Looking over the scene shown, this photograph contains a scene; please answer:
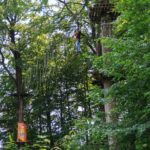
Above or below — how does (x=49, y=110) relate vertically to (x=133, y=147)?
above

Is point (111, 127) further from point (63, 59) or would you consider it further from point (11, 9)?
point (63, 59)

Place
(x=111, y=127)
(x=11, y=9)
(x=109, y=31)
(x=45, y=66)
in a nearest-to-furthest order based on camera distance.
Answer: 1. (x=111, y=127)
2. (x=109, y=31)
3. (x=11, y=9)
4. (x=45, y=66)

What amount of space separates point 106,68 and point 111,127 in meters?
0.87

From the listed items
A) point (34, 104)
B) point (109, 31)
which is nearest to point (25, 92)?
point (34, 104)

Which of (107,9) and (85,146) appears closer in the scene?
(85,146)

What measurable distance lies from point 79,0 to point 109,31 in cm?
763

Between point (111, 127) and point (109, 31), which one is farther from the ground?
point (109, 31)

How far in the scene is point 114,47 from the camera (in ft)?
17.3

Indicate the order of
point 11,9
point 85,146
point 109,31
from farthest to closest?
1. point 11,9
2. point 109,31
3. point 85,146

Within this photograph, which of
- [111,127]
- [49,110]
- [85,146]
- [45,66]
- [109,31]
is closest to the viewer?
[111,127]

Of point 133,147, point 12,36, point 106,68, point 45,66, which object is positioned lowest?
point 133,147

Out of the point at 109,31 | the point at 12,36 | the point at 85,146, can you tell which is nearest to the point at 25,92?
the point at 12,36

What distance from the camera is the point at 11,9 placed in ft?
53.4

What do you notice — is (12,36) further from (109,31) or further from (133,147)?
(133,147)
